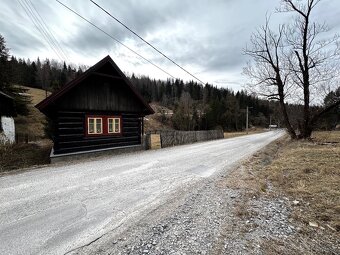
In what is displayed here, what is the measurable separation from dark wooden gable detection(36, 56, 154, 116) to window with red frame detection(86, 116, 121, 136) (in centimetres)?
60

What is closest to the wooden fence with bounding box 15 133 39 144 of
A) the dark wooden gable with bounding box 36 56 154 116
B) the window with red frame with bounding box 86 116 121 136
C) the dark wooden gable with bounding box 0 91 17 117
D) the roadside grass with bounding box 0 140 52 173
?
the dark wooden gable with bounding box 0 91 17 117

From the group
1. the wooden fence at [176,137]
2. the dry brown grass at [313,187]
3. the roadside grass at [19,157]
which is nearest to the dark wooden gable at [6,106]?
the roadside grass at [19,157]

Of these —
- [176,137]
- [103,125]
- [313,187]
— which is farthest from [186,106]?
[313,187]

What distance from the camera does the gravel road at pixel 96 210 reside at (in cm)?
341

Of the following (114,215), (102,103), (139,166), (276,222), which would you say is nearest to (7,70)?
(102,103)

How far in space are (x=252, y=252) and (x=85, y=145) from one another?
1218cm

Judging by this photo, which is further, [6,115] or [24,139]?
[24,139]

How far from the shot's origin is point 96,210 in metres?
4.69

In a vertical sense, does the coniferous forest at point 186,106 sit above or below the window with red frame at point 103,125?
above

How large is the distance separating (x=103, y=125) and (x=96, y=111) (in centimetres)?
107

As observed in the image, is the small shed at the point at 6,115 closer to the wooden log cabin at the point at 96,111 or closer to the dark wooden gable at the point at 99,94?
the wooden log cabin at the point at 96,111

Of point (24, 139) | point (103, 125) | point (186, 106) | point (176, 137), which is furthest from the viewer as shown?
point (186, 106)

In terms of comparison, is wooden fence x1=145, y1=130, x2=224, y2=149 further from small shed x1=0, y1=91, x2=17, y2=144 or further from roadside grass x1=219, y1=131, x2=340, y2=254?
small shed x1=0, y1=91, x2=17, y2=144

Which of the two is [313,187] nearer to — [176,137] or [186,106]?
[176,137]
